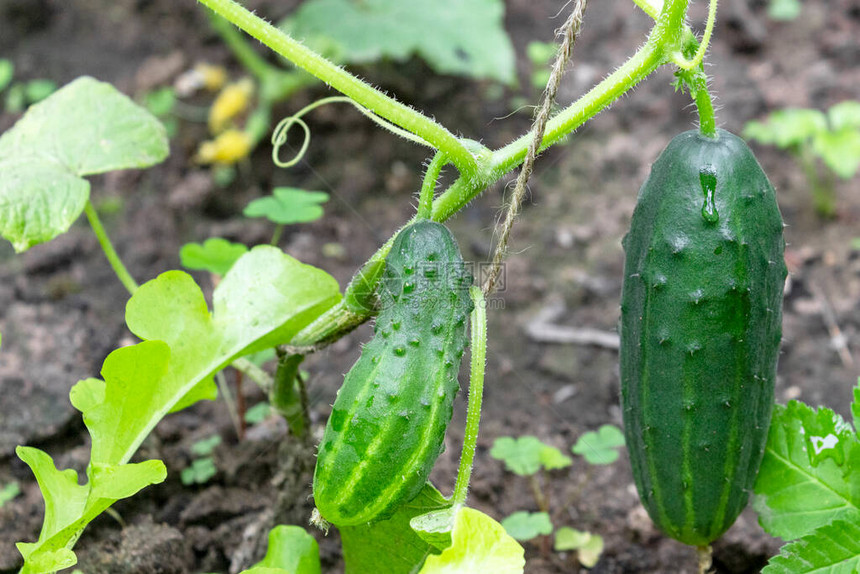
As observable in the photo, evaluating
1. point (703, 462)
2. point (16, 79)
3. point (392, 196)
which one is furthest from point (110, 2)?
point (703, 462)

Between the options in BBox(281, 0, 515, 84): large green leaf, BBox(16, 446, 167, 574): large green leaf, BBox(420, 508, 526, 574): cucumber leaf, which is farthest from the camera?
BBox(281, 0, 515, 84): large green leaf

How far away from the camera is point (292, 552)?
1.73 meters

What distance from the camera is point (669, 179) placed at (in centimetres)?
168

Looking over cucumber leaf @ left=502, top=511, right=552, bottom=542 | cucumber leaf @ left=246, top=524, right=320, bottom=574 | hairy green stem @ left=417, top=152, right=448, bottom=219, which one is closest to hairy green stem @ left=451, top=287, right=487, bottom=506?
hairy green stem @ left=417, top=152, right=448, bottom=219

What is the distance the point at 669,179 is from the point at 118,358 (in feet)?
3.72

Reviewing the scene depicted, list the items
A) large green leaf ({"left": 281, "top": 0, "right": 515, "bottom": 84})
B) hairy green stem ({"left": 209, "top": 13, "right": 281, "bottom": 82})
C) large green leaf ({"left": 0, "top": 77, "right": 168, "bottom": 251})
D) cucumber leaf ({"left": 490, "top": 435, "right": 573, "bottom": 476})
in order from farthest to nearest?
hairy green stem ({"left": 209, "top": 13, "right": 281, "bottom": 82}), large green leaf ({"left": 281, "top": 0, "right": 515, "bottom": 84}), cucumber leaf ({"left": 490, "top": 435, "right": 573, "bottom": 476}), large green leaf ({"left": 0, "top": 77, "right": 168, "bottom": 251})

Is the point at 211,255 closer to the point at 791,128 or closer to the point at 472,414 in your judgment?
the point at 472,414

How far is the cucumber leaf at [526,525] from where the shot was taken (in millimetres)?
2043

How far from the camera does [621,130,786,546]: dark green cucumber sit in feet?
5.38

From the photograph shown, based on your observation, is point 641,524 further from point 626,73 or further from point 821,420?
point 626,73

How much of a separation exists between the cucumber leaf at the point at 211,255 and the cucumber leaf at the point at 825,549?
1.50 metres

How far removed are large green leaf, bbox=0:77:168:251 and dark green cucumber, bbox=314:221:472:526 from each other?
2.78 ft

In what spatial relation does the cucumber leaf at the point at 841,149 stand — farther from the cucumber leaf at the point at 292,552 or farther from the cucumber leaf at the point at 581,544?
the cucumber leaf at the point at 292,552

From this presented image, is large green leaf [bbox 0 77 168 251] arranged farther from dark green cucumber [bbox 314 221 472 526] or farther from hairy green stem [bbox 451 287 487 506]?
hairy green stem [bbox 451 287 487 506]
